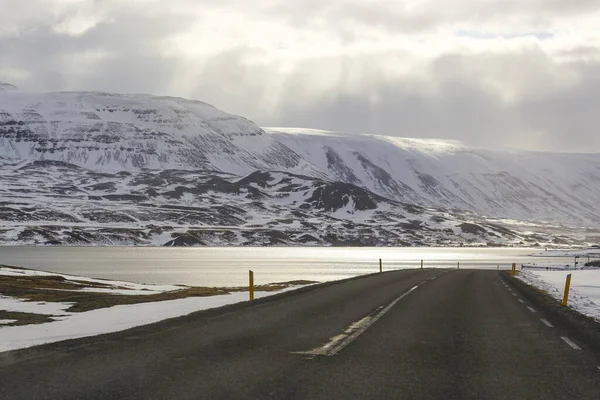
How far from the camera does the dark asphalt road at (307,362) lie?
1028cm

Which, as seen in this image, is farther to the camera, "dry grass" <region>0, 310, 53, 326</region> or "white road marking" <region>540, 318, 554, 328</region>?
"dry grass" <region>0, 310, 53, 326</region>

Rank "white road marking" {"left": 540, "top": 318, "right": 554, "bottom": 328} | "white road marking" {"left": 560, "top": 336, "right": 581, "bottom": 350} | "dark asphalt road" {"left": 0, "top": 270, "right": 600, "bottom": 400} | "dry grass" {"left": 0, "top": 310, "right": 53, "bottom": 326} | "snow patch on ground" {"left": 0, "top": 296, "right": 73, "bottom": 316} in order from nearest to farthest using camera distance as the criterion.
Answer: "dark asphalt road" {"left": 0, "top": 270, "right": 600, "bottom": 400}
"white road marking" {"left": 560, "top": 336, "right": 581, "bottom": 350}
"white road marking" {"left": 540, "top": 318, "right": 554, "bottom": 328}
"dry grass" {"left": 0, "top": 310, "right": 53, "bottom": 326}
"snow patch on ground" {"left": 0, "top": 296, "right": 73, "bottom": 316}

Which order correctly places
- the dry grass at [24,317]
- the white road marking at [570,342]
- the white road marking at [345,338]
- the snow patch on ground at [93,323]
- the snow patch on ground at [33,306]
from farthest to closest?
the snow patch on ground at [33,306], the dry grass at [24,317], the snow patch on ground at [93,323], the white road marking at [570,342], the white road marking at [345,338]

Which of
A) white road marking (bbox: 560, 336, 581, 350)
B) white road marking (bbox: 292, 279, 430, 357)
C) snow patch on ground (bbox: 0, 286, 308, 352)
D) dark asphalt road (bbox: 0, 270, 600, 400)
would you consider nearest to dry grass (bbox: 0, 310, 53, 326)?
snow patch on ground (bbox: 0, 286, 308, 352)

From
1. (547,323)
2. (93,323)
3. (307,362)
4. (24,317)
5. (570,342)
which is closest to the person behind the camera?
(307,362)

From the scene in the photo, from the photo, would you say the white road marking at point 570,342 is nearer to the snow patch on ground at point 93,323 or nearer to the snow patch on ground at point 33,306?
the snow patch on ground at point 93,323

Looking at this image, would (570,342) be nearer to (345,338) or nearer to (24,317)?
(345,338)

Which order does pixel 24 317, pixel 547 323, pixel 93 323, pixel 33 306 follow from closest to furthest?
1. pixel 93 323
2. pixel 547 323
3. pixel 24 317
4. pixel 33 306

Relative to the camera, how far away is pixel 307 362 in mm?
12781

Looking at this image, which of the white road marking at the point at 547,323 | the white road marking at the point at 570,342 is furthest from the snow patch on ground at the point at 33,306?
the white road marking at the point at 570,342

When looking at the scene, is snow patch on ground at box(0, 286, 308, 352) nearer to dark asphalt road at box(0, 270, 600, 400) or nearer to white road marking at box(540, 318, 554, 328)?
dark asphalt road at box(0, 270, 600, 400)

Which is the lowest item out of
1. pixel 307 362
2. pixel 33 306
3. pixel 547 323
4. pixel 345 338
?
pixel 33 306

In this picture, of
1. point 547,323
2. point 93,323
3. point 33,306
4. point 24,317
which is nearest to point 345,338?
point 93,323

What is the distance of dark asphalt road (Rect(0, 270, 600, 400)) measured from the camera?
33.7 feet
